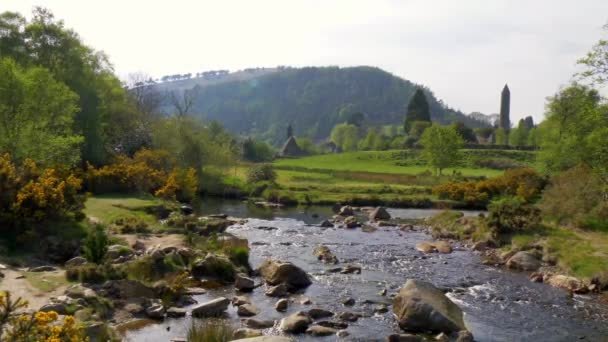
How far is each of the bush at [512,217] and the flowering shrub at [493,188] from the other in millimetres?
20700

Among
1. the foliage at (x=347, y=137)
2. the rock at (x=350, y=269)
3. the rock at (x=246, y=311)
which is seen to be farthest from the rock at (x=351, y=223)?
the foliage at (x=347, y=137)

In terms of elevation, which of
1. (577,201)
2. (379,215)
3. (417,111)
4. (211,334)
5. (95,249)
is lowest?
(379,215)

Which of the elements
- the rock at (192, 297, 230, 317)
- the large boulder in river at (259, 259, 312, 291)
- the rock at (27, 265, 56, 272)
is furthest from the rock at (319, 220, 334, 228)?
the rock at (27, 265, 56, 272)

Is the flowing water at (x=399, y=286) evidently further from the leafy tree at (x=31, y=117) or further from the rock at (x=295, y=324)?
the leafy tree at (x=31, y=117)

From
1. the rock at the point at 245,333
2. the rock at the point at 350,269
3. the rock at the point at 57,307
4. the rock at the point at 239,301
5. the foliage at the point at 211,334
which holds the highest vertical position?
the rock at the point at 57,307

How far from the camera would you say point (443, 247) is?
35.7 m

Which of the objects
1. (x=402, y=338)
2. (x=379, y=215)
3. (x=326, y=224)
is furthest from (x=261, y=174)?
(x=402, y=338)

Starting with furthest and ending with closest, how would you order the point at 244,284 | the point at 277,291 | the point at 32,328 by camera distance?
the point at 244,284, the point at 277,291, the point at 32,328

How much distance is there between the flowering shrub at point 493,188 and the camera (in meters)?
58.7

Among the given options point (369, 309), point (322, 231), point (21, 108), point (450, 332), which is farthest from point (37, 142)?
point (450, 332)

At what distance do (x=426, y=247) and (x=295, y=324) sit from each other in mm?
18222

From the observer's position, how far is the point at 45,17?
174 ft

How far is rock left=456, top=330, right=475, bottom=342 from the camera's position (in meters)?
18.4

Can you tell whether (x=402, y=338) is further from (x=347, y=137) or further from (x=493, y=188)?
(x=347, y=137)
